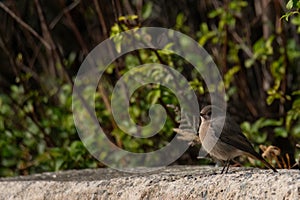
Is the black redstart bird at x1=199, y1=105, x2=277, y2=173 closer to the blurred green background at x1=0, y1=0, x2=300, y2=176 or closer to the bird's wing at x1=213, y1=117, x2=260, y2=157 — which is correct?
the bird's wing at x1=213, y1=117, x2=260, y2=157

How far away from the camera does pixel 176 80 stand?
17.4 feet

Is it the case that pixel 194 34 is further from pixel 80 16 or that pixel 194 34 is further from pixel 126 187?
pixel 126 187

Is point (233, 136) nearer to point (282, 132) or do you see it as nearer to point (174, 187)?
point (174, 187)

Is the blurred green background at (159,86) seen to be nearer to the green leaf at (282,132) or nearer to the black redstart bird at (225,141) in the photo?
the green leaf at (282,132)

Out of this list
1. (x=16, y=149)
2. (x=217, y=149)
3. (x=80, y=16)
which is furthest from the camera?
(x=80, y=16)

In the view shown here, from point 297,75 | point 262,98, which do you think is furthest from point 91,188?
point 297,75

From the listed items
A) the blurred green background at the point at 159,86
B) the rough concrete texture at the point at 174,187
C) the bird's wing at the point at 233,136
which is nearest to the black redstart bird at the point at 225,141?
the bird's wing at the point at 233,136

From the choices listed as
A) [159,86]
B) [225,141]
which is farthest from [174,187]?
[159,86]

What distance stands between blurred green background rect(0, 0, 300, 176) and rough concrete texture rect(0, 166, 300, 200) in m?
1.51

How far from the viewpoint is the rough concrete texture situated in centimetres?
286

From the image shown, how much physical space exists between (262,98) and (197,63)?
0.67 metres

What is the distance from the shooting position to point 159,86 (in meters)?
5.12

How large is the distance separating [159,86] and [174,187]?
1.98 meters

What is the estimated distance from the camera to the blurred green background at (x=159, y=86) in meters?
5.39
